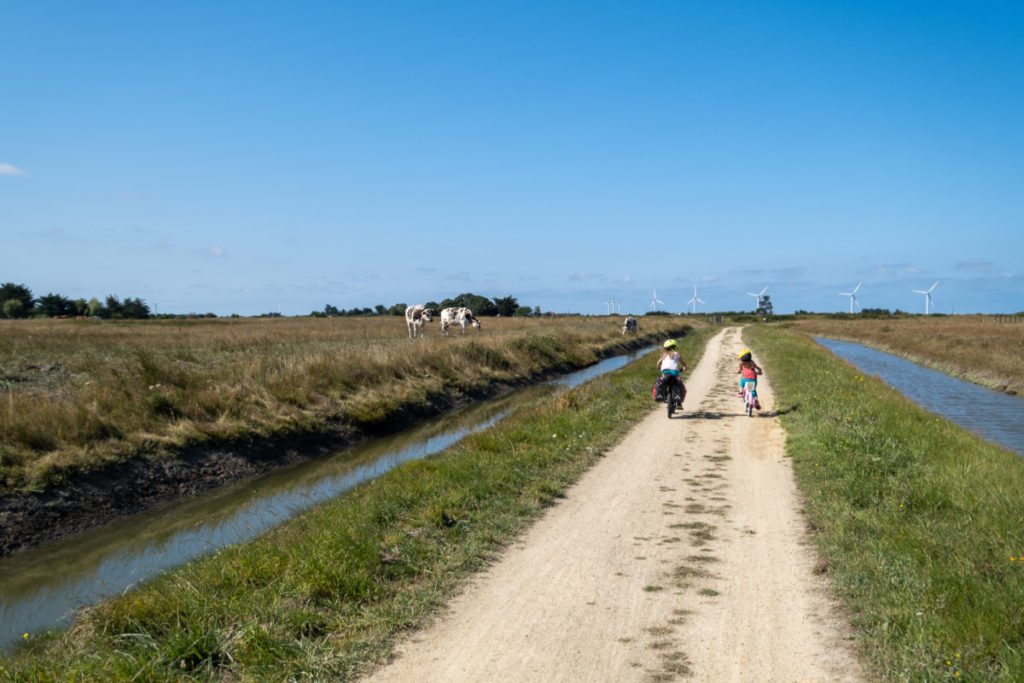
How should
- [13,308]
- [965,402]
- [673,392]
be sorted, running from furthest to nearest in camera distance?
1. [13,308]
2. [965,402]
3. [673,392]

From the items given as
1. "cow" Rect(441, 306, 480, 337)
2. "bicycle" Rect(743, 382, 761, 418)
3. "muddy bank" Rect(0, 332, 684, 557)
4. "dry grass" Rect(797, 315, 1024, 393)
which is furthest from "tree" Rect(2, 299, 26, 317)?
"dry grass" Rect(797, 315, 1024, 393)

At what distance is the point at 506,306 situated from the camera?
10206cm

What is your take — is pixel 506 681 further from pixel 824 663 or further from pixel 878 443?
pixel 878 443

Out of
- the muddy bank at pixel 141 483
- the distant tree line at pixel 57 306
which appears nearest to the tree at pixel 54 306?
the distant tree line at pixel 57 306

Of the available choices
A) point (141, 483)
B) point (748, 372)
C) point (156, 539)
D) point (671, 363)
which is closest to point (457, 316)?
point (671, 363)

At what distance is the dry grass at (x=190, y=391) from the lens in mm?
10844

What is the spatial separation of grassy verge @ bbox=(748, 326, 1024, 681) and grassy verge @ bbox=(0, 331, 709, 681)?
3169mm

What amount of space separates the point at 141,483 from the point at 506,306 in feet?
300

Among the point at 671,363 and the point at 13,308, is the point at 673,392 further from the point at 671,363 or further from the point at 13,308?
the point at 13,308

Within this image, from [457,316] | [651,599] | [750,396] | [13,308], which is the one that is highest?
[13,308]

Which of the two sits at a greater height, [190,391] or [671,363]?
[671,363]

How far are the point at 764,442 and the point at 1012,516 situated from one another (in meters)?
5.54

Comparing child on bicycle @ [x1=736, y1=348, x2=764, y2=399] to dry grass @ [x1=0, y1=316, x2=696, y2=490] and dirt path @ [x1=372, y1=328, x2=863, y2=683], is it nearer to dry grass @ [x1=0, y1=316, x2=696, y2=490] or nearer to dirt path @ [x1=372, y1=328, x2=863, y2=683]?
dirt path @ [x1=372, y1=328, x2=863, y2=683]

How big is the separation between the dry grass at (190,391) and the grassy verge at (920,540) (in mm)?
10459
